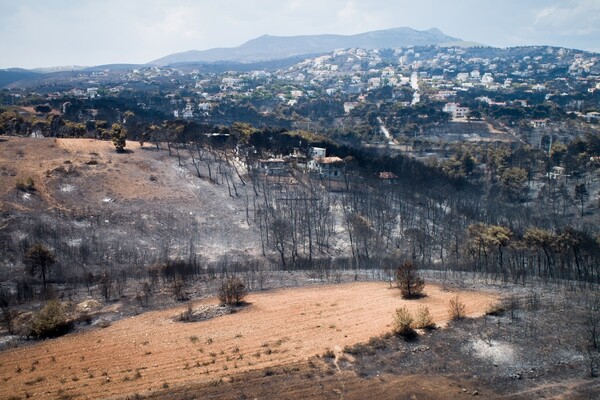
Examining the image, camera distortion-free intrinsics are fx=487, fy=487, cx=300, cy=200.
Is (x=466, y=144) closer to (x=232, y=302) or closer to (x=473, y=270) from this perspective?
(x=473, y=270)

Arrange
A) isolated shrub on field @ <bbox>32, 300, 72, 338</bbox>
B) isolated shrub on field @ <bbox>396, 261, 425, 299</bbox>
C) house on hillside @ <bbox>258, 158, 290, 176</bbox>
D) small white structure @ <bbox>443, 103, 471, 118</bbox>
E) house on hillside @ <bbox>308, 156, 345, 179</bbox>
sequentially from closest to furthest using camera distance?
isolated shrub on field @ <bbox>32, 300, 72, 338</bbox>
isolated shrub on field @ <bbox>396, 261, 425, 299</bbox>
house on hillside @ <bbox>258, 158, 290, 176</bbox>
house on hillside @ <bbox>308, 156, 345, 179</bbox>
small white structure @ <bbox>443, 103, 471, 118</bbox>

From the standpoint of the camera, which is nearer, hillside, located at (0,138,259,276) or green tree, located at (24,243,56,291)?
green tree, located at (24,243,56,291)

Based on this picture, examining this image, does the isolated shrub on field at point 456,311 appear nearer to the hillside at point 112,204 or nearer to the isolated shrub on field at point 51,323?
the isolated shrub on field at point 51,323

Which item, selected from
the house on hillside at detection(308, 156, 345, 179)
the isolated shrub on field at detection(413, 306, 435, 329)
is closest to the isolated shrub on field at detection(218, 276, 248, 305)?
the isolated shrub on field at detection(413, 306, 435, 329)

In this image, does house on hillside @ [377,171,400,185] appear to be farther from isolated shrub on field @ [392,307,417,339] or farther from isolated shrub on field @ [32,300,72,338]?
isolated shrub on field @ [32,300,72,338]

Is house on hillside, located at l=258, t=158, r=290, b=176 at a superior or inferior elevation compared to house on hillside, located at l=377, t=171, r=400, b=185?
superior

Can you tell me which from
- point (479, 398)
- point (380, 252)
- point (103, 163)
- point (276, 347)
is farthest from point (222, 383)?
point (103, 163)

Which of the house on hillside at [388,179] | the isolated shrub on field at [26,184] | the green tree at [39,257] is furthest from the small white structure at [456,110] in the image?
the green tree at [39,257]

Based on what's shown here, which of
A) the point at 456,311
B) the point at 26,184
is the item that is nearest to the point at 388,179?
the point at 26,184

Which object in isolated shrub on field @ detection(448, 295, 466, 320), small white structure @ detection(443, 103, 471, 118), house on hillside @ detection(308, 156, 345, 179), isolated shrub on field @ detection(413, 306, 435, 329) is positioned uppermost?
small white structure @ detection(443, 103, 471, 118)
